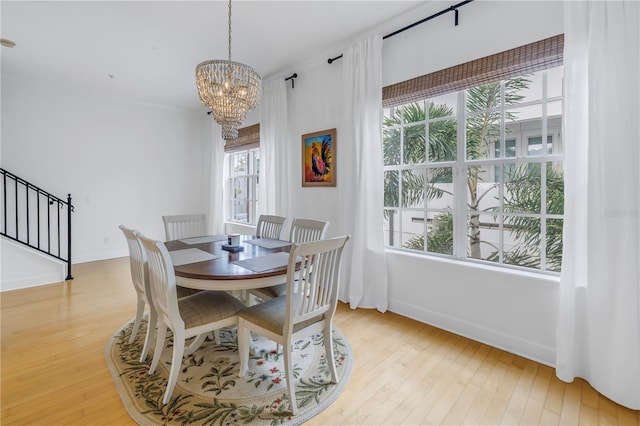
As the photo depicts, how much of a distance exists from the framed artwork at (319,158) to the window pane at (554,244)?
6.81 feet

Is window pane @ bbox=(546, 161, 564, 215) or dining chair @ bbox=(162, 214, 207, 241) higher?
window pane @ bbox=(546, 161, 564, 215)

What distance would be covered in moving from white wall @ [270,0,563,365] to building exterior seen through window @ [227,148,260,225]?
81.7 inches

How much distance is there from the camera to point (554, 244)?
7.57 ft

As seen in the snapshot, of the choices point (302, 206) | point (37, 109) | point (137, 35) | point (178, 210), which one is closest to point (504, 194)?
point (302, 206)

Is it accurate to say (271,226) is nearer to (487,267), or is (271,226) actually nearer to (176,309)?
(176,309)

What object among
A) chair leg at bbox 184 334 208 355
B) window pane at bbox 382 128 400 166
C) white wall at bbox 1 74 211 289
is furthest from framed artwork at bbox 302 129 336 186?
white wall at bbox 1 74 211 289

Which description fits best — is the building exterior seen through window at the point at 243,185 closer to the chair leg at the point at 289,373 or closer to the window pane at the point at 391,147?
the window pane at the point at 391,147

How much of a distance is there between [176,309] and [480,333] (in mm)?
2298

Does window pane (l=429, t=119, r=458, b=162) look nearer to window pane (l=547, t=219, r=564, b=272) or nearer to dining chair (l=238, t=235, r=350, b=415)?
window pane (l=547, t=219, r=564, b=272)

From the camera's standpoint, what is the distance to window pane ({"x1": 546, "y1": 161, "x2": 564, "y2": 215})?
226 cm

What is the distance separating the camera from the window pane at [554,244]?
229 cm

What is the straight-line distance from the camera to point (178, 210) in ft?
19.7

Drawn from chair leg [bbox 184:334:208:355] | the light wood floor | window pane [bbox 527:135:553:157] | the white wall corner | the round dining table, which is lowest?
the light wood floor

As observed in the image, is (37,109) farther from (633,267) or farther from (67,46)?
(633,267)
